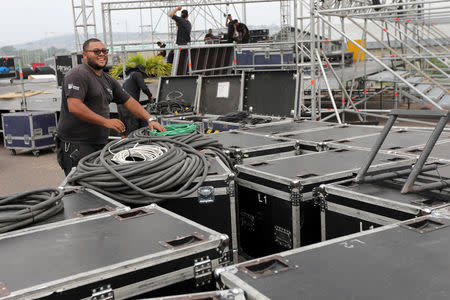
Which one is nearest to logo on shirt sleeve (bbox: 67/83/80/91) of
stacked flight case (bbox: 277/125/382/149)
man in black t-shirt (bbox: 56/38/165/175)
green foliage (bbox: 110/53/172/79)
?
man in black t-shirt (bbox: 56/38/165/175)

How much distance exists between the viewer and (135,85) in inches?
372

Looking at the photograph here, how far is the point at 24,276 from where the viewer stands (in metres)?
2.02

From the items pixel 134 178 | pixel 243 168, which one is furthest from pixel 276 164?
pixel 134 178

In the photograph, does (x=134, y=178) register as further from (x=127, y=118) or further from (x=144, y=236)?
(x=127, y=118)

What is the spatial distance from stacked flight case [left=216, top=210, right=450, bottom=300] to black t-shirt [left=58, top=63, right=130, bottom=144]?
10.1ft

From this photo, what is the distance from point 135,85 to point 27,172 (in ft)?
8.65

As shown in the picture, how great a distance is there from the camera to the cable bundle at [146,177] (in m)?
3.27

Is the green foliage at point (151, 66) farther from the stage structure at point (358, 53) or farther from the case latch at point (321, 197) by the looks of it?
the case latch at point (321, 197)

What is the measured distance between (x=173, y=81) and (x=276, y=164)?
5.60 meters

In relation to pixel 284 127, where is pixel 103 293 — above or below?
below

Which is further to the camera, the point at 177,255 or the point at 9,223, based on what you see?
the point at 9,223

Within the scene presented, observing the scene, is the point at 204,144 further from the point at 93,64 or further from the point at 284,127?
the point at 284,127

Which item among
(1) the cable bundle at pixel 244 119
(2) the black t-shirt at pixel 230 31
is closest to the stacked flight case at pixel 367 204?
(1) the cable bundle at pixel 244 119

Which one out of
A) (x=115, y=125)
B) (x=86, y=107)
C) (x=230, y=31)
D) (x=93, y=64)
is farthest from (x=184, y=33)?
(x=115, y=125)
